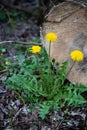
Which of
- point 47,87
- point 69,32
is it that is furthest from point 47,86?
point 69,32

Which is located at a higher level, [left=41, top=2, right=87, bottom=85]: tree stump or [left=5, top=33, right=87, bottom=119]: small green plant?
[left=41, top=2, right=87, bottom=85]: tree stump

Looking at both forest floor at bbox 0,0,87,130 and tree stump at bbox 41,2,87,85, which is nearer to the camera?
forest floor at bbox 0,0,87,130

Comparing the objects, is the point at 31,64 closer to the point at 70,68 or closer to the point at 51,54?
the point at 51,54

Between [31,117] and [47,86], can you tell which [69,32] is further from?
[31,117]

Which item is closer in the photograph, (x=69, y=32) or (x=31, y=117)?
(x=31, y=117)

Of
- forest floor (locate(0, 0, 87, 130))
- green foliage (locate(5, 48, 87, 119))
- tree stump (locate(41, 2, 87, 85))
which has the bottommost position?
forest floor (locate(0, 0, 87, 130))

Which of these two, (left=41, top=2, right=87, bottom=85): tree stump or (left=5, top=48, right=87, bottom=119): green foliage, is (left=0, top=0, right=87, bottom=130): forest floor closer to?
(left=5, top=48, right=87, bottom=119): green foliage

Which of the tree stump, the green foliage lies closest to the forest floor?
the green foliage

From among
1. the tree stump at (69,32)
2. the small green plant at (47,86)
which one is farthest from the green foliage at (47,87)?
the tree stump at (69,32)
